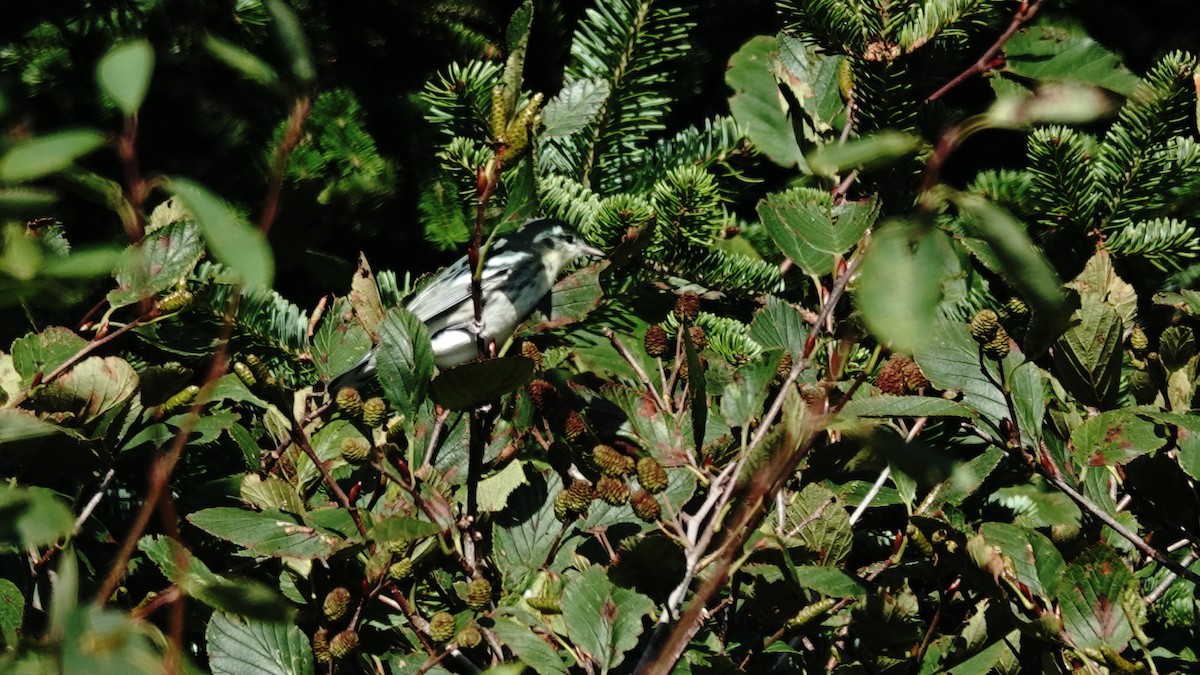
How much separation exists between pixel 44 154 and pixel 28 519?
0.63 feet

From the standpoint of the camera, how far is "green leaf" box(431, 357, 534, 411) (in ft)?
2.91

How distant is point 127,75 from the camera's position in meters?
0.57

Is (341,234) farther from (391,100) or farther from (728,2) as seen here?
(728,2)

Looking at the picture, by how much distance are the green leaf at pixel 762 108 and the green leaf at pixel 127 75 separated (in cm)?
77

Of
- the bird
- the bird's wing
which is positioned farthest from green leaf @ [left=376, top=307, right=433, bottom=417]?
the bird's wing

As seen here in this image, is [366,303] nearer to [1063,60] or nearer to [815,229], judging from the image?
[815,229]

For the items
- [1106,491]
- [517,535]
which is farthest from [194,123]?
[1106,491]

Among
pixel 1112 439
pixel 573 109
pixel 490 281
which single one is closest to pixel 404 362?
pixel 573 109

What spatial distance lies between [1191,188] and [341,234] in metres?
1.44

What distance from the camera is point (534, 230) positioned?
2.32 meters

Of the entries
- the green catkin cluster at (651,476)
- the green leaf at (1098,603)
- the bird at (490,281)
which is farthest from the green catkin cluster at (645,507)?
the bird at (490,281)

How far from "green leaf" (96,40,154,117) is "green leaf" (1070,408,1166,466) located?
0.87 m

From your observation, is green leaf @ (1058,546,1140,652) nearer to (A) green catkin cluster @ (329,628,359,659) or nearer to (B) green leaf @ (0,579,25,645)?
(A) green catkin cluster @ (329,628,359,659)

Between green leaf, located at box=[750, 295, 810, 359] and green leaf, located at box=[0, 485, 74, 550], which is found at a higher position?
green leaf, located at box=[0, 485, 74, 550]
